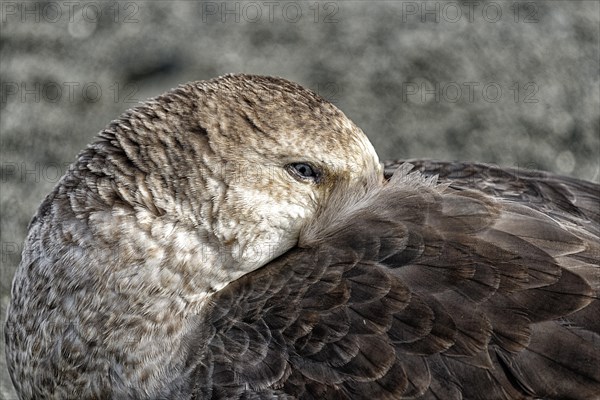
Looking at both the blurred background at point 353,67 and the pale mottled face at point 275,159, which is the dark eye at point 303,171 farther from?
the blurred background at point 353,67

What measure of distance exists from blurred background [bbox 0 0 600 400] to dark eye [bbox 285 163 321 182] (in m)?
2.01

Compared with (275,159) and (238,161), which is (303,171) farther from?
(238,161)

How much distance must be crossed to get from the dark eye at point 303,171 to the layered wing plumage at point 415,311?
13cm

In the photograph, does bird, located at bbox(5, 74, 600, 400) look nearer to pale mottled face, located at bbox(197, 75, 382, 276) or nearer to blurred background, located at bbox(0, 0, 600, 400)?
pale mottled face, located at bbox(197, 75, 382, 276)

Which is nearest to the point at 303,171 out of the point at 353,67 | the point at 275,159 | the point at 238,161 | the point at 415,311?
the point at 275,159

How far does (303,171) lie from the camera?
2.55 m

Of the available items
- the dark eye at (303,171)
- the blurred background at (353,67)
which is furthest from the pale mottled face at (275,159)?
the blurred background at (353,67)

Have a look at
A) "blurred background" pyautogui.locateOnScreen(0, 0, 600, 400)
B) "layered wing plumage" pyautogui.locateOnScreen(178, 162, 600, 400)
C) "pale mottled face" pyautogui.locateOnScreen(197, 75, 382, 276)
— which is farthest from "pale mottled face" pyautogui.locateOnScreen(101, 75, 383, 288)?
"blurred background" pyautogui.locateOnScreen(0, 0, 600, 400)

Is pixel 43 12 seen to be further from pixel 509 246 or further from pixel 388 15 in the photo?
pixel 509 246

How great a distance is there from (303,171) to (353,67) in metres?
2.27

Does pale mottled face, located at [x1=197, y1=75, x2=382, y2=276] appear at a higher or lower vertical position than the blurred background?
higher

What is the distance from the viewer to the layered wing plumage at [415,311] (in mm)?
2227

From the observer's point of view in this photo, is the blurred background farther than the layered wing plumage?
Yes

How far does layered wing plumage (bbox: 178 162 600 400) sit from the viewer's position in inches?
87.7
